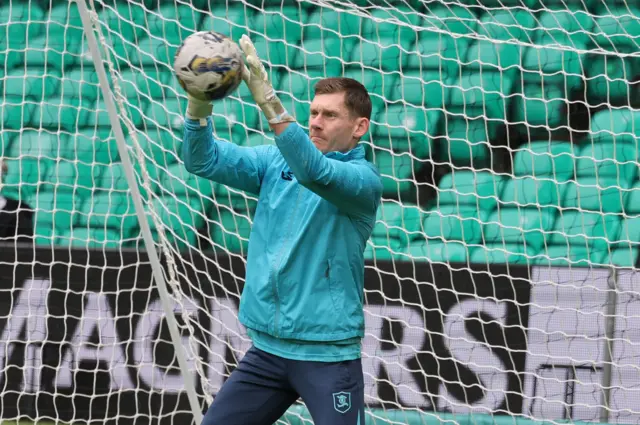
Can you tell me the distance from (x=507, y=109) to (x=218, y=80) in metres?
3.27

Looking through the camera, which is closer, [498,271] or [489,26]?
[498,271]

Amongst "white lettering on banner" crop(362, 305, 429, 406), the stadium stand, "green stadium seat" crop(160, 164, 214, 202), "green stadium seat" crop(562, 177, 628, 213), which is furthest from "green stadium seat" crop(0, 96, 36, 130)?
"green stadium seat" crop(562, 177, 628, 213)

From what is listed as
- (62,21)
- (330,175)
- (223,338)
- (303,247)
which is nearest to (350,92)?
(330,175)

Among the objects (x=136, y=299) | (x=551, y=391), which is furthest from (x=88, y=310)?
(x=551, y=391)

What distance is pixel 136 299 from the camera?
462cm

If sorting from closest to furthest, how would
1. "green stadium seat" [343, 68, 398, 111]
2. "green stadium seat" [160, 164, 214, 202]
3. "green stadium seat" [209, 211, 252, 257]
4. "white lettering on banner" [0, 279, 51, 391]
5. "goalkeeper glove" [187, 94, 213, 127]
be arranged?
"goalkeeper glove" [187, 94, 213, 127]
"white lettering on banner" [0, 279, 51, 391]
"green stadium seat" [209, 211, 252, 257]
"green stadium seat" [160, 164, 214, 202]
"green stadium seat" [343, 68, 398, 111]

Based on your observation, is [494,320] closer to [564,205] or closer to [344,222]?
[564,205]

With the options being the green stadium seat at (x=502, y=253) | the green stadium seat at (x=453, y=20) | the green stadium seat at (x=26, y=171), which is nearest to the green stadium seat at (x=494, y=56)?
the green stadium seat at (x=453, y=20)

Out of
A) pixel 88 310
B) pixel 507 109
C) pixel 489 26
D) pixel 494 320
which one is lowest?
pixel 88 310

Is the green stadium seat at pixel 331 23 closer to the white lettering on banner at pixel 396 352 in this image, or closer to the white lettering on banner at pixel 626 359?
the white lettering on banner at pixel 396 352

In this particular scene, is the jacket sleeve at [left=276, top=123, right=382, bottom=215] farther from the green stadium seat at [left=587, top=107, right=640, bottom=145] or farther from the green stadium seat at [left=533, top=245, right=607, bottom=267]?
the green stadium seat at [left=587, top=107, right=640, bottom=145]

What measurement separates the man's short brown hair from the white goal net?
1.19 meters

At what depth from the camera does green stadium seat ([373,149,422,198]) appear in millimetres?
5434

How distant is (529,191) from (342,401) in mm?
2708
